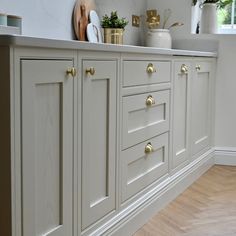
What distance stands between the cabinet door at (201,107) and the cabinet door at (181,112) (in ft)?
0.51

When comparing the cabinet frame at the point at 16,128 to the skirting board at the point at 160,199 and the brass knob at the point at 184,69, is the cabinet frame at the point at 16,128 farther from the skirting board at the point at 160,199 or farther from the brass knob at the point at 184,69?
the brass knob at the point at 184,69

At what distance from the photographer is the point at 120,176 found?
2.16 m

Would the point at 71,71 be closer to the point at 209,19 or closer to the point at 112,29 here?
the point at 112,29

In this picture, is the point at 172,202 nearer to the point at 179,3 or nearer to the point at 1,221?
the point at 1,221

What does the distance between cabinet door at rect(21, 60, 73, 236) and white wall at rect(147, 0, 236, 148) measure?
8.01ft

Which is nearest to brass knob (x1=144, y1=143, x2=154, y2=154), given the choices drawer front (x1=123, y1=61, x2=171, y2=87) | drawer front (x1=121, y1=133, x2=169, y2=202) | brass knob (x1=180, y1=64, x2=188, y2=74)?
drawer front (x1=121, y1=133, x2=169, y2=202)

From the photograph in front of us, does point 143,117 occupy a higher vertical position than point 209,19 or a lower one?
lower

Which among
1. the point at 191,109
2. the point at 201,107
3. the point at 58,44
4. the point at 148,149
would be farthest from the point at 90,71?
the point at 201,107

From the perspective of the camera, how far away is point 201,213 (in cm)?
268

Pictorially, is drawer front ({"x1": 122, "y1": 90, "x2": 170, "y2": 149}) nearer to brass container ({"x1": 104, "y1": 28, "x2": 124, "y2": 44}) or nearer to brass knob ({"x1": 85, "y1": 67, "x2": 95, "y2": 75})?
brass knob ({"x1": 85, "y1": 67, "x2": 95, "y2": 75})

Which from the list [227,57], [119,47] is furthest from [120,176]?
[227,57]

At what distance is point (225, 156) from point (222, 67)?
72cm

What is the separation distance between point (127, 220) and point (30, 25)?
104 cm

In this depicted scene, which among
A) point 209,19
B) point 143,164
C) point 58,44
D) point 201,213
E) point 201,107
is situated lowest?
point 201,213
